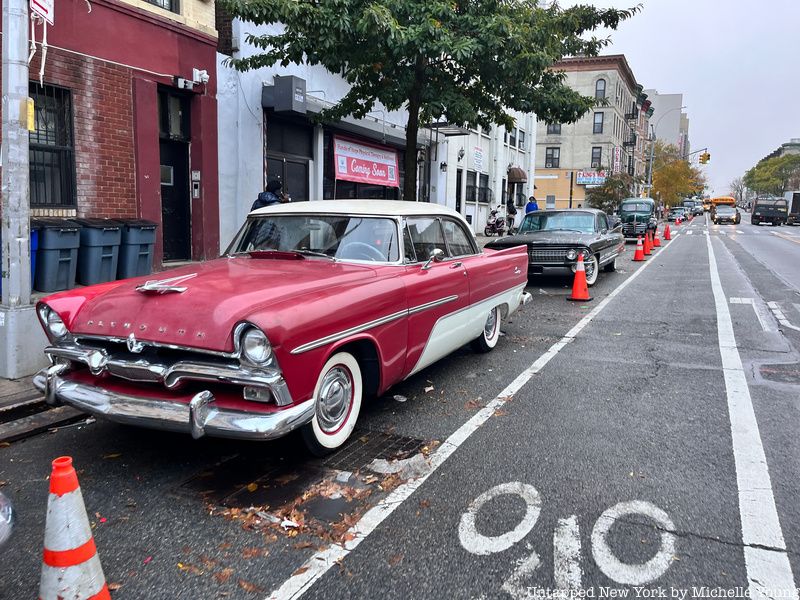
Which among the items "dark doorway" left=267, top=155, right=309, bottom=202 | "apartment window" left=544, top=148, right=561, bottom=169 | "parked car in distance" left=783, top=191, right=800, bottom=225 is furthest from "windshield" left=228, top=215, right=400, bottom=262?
"parked car in distance" left=783, top=191, right=800, bottom=225

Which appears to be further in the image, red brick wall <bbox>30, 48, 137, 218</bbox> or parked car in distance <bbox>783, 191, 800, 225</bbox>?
parked car in distance <bbox>783, 191, 800, 225</bbox>

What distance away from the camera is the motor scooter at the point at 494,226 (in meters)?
25.9

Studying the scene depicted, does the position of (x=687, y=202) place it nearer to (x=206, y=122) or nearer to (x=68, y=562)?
(x=206, y=122)

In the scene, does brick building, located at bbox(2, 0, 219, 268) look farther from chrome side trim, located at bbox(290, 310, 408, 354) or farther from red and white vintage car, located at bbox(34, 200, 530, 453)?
chrome side trim, located at bbox(290, 310, 408, 354)

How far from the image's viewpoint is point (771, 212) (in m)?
54.9

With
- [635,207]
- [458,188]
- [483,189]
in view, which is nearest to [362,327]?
[458,188]

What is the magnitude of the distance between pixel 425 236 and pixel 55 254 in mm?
4833

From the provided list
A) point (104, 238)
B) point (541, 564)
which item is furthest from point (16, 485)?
point (104, 238)

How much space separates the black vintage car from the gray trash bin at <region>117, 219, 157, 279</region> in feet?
18.1

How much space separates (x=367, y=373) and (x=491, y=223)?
878 inches

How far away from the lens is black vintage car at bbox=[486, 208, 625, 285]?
11.5 m

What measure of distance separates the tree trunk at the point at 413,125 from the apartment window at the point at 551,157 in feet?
158

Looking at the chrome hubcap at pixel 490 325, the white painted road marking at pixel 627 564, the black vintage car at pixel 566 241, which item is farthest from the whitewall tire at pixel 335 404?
the black vintage car at pixel 566 241

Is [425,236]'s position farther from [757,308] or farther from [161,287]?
[757,308]
